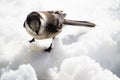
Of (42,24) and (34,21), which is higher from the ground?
(34,21)

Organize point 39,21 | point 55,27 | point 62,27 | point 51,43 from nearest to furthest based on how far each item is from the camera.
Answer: point 39,21 < point 55,27 < point 62,27 < point 51,43

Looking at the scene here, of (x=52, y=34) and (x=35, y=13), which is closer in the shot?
(x=35, y=13)

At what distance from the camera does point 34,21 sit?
44.7 meters

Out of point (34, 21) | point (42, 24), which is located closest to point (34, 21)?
point (34, 21)

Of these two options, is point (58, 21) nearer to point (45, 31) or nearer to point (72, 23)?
point (45, 31)

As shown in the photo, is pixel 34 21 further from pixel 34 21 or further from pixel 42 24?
pixel 42 24

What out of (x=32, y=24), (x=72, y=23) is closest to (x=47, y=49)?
(x=72, y=23)

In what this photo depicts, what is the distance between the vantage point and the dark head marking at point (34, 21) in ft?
145

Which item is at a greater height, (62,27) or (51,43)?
(62,27)

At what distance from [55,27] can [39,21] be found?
4.36 meters

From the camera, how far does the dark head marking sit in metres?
44.2

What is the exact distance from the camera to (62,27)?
2030 inches

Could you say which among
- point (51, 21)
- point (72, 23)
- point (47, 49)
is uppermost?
point (51, 21)

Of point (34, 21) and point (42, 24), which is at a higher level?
point (34, 21)
